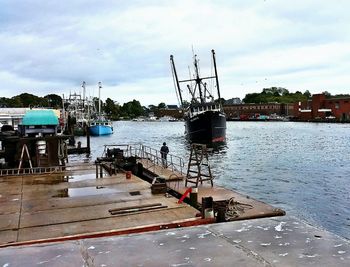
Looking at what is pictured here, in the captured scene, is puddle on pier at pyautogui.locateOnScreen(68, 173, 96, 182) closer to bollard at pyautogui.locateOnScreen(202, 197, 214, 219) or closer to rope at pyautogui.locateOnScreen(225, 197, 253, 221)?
rope at pyautogui.locateOnScreen(225, 197, 253, 221)

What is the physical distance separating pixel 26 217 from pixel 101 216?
2.46 meters

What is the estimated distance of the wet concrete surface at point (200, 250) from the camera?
487 cm

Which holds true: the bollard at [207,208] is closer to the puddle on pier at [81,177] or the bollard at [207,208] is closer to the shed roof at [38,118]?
the puddle on pier at [81,177]

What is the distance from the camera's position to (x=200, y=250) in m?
5.25

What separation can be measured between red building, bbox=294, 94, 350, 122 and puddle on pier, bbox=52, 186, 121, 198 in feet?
566

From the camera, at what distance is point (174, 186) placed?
1841 centimetres

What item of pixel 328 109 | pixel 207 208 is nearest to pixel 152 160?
pixel 207 208

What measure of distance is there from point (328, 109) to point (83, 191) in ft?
603

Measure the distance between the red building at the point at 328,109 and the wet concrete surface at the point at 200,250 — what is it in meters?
182

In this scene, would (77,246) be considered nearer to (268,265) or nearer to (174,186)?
(268,265)

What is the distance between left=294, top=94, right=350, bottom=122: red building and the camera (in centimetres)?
17738

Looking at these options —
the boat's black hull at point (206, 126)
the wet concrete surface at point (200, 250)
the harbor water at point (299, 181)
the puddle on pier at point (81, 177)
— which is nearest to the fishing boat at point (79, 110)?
the boat's black hull at point (206, 126)

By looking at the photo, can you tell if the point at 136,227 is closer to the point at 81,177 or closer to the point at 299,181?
the point at 81,177

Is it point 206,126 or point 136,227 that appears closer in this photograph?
point 136,227
